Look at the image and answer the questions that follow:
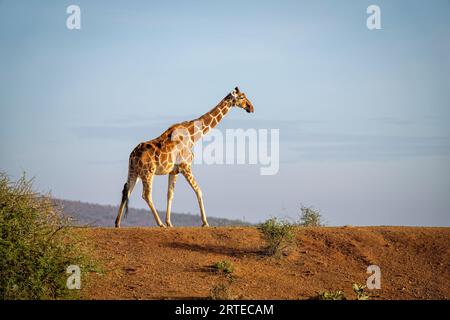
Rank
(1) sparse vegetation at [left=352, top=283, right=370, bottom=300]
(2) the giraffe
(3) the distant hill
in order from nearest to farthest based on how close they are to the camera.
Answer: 1. (1) sparse vegetation at [left=352, top=283, right=370, bottom=300]
2. (2) the giraffe
3. (3) the distant hill

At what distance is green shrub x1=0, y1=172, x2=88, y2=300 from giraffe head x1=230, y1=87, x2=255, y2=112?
8807 mm

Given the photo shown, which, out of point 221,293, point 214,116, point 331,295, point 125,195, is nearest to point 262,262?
point 331,295

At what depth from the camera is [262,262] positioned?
18.7 m

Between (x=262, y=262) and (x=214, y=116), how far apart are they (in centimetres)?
630

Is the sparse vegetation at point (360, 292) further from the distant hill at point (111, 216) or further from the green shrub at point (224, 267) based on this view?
the distant hill at point (111, 216)

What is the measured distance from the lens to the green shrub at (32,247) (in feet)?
50.7

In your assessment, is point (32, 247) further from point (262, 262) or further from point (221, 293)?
point (262, 262)

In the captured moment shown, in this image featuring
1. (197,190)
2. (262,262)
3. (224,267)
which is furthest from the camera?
(197,190)

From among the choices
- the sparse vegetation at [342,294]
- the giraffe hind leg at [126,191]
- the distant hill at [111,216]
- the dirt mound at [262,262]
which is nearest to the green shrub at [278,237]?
the dirt mound at [262,262]

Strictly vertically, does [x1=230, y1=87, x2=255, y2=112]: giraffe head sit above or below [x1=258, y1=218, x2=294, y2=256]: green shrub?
above

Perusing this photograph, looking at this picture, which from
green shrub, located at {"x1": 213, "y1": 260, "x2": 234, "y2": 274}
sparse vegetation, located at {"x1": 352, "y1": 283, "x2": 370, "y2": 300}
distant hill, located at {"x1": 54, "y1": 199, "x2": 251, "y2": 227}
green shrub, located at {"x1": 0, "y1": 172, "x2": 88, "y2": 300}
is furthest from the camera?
distant hill, located at {"x1": 54, "y1": 199, "x2": 251, "y2": 227}

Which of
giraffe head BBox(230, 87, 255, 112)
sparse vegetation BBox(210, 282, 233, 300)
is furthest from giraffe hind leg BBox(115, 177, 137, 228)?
sparse vegetation BBox(210, 282, 233, 300)

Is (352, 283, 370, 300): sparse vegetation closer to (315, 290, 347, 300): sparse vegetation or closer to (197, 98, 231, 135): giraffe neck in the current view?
(315, 290, 347, 300): sparse vegetation

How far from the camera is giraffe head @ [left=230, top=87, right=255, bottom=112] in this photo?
2338 centimetres
